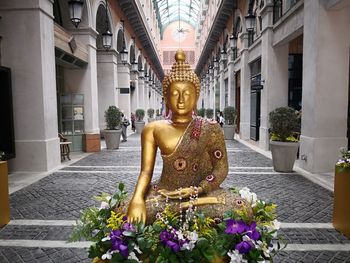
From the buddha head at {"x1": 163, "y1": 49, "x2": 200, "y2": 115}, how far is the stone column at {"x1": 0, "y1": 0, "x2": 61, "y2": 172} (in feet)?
20.8

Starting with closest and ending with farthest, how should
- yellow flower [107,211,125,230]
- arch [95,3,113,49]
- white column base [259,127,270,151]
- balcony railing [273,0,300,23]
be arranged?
yellow flower [107,211,125,230] → balcony railing [273,0,300,23] → white column base [259,127,270,151] → arch [95,3,113,49]

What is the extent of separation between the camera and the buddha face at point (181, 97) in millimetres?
2566

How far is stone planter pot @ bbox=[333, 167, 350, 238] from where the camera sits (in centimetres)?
404

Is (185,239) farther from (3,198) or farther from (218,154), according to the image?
(3,198)

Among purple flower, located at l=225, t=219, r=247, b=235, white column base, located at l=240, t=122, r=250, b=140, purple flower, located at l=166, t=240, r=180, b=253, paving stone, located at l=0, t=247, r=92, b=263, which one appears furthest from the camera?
white column base, located at l=240, t=122, r=250, b=140

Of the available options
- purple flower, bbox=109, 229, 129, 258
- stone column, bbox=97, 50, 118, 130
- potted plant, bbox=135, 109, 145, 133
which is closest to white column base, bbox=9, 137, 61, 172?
purple flower, bbox=109, 229, 129, 258

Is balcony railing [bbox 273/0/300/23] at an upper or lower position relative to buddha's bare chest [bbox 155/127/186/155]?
upper

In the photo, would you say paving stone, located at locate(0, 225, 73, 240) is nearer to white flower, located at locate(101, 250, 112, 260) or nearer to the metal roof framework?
white flower, located at locate(101, 250, 112, 260)

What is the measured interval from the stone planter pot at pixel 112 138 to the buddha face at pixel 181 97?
416 inches

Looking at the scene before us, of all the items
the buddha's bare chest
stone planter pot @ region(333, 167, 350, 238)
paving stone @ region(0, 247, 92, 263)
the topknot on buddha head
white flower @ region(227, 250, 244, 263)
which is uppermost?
the topknot on buddha head

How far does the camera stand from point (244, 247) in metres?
1.95

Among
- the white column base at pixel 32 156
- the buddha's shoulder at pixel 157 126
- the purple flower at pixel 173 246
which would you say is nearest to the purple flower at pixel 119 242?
the purple flower at pixel 173 246

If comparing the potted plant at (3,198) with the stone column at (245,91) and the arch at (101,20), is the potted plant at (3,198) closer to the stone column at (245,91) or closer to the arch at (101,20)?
the arch at (101,20)

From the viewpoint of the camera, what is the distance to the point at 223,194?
2.49 m
